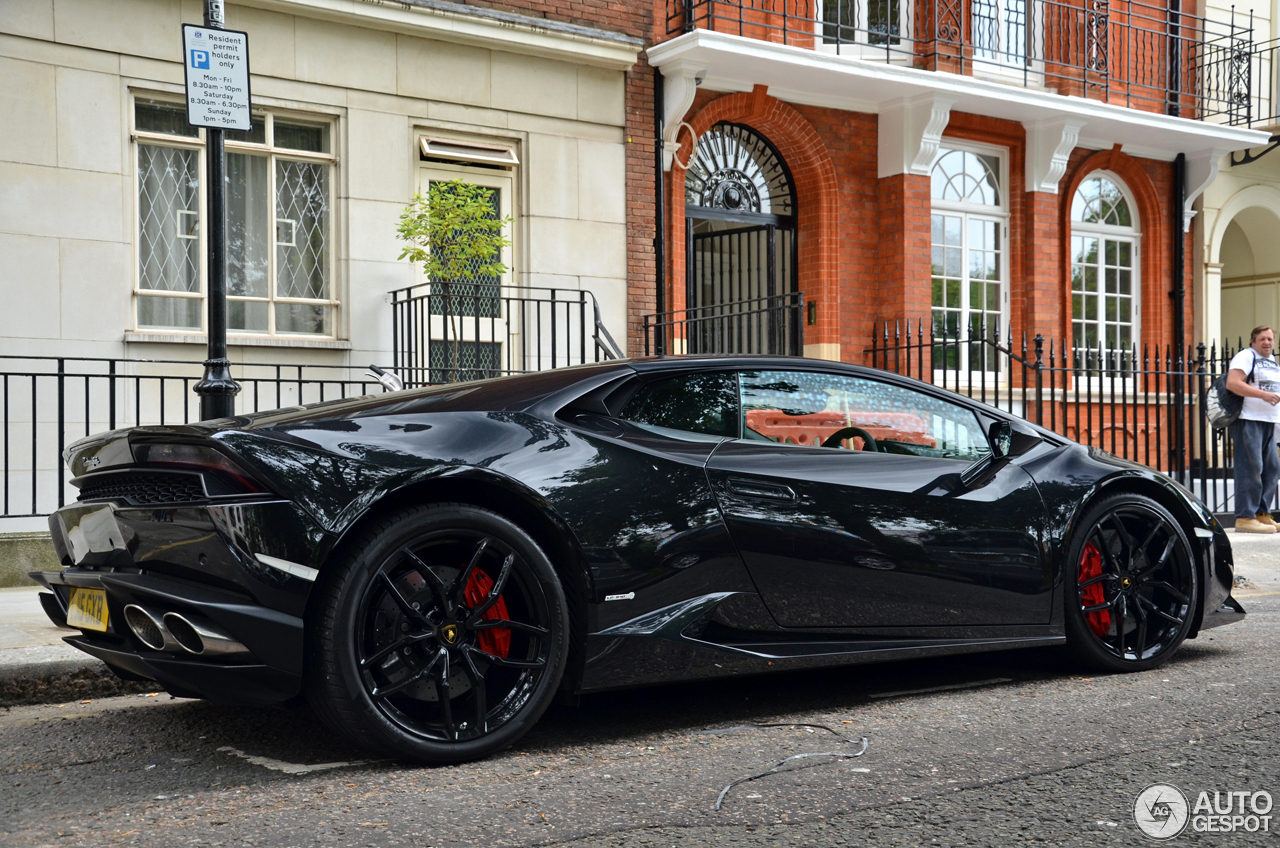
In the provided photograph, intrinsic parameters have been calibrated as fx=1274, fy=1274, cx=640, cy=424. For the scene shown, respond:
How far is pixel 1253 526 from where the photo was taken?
10.9 metres

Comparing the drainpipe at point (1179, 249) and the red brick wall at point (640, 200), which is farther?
the drainpipe at point (1179, 249)

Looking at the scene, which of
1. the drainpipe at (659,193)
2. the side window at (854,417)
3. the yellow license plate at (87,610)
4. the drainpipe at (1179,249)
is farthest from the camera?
the drainpipe at (1179,249)

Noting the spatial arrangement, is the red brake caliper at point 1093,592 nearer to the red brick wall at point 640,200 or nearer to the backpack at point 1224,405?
the backpack at point 1224,405

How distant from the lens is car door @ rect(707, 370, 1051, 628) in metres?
4.38

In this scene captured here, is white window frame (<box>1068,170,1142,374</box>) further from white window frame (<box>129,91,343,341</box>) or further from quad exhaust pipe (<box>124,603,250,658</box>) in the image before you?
quad exhaust pipe (<box>124,603,250,658</box>)

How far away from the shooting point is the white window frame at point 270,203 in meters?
10.5

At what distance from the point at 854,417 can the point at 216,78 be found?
12.5ft

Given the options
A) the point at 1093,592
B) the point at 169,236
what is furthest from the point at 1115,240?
the point at 1093,592

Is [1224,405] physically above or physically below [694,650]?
above

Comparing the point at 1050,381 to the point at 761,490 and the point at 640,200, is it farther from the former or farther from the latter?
the point at 761,490

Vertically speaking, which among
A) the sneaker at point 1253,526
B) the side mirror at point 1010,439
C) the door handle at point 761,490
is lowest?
the sneaker at point 1253,526

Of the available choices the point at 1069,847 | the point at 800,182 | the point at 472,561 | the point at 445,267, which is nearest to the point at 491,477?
the point at 472,561

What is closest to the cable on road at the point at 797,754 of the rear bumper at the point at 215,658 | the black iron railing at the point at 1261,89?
the rear bumper at the point at 215,658

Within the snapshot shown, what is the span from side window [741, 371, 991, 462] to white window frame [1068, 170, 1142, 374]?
11.4 metres
